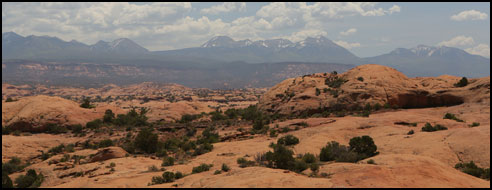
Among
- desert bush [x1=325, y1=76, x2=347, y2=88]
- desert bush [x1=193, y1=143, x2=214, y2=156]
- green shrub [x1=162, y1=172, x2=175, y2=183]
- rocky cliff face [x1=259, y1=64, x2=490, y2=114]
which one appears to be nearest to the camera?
green shrub [x1=162, y1=172, x2=175, y2=183]

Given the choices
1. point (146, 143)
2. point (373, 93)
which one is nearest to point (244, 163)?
point (146, 143)

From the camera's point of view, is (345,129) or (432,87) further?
(432,87)

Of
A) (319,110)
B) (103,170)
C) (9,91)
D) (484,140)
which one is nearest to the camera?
(484,140)

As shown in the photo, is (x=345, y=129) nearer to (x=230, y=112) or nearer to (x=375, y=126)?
(x=375, y=126)

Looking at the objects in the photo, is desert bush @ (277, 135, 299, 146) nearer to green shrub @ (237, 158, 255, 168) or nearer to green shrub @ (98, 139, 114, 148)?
green shrub @ (237, 158, 255, 168)

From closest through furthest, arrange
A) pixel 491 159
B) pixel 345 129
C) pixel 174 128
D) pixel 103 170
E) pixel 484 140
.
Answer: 1. pixel 491 159
2. pixel 484 140
3. pixel 103 170
4. pixel 345 129
5. pixel 174 128

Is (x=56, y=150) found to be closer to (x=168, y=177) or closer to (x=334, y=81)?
(x=168, y=177)

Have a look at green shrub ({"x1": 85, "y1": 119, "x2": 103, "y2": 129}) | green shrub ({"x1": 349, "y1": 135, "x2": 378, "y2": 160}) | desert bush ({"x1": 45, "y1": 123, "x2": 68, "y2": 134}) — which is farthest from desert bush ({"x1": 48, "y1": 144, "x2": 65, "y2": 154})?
green shrub ({"x1": 349, "y1": 135, "x2": 378, "y2": 160})

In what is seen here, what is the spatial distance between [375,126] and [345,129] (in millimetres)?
3411

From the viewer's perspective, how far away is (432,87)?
4994 cm

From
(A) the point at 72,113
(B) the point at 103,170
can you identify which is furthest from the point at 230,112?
(B) the point at 103,170

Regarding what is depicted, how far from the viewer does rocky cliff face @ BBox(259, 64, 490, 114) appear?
45.3 m

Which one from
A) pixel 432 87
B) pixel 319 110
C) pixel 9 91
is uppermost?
pixel 432 87

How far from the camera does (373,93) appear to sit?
48.8m
